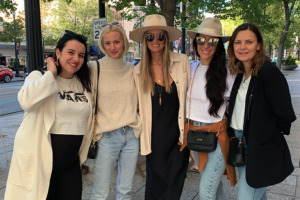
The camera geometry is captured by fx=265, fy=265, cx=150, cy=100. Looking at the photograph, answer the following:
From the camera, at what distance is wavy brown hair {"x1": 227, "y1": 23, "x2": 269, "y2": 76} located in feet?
7.03

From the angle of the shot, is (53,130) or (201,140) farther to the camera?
(201,140)

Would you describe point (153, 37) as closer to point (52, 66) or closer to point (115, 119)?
point (115, 119)

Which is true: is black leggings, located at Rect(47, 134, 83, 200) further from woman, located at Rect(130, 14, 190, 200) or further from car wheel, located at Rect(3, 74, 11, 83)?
car wheel, located at Rect(3, 74, 11, 83)

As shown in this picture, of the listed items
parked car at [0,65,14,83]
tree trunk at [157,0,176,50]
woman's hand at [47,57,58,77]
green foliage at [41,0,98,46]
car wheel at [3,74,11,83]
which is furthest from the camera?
green foliage at [41,0,98,46]

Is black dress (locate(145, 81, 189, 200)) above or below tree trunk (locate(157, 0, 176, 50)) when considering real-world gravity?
below

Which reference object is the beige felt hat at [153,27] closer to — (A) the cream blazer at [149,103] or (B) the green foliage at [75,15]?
(A) the cream blazer at [149,103]

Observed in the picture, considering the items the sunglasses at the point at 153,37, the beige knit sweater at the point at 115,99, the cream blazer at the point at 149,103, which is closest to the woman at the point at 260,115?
the cream blazer at the point at 149,103

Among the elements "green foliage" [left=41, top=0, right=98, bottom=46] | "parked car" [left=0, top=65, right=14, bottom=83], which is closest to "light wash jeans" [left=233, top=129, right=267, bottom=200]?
"parked car" [left=0, top=65, right=14, bottom=83]

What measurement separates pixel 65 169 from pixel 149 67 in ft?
4.05

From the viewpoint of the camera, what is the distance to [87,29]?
28.9 metres

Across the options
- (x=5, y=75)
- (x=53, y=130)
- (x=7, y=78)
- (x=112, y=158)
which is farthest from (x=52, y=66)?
(x=7, y=78)

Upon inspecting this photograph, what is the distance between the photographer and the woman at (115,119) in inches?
97.5

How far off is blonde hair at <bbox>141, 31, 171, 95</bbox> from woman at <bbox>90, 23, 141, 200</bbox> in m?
0.14

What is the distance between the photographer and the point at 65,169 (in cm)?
229
